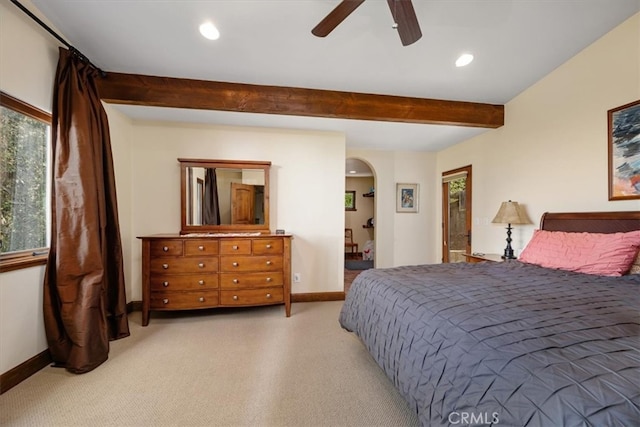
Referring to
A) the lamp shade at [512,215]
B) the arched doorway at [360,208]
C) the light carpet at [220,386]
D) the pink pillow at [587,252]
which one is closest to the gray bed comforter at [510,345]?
the pink pillow at [587,252]

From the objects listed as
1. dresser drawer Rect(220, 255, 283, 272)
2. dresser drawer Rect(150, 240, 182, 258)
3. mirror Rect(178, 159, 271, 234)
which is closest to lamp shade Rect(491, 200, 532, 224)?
dresser drawer Rect(220, 255, 283, 272)

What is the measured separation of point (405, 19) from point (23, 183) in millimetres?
2877

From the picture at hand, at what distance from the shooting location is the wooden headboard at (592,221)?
208 centimetres

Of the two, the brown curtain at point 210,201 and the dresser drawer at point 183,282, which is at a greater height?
the brown curtain at point 210,201

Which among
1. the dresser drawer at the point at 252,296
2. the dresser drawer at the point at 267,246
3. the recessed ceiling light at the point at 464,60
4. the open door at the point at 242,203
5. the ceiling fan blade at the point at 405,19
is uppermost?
the recessed ceiling light at the point at 464,60

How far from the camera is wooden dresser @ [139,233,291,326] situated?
9.13 ft

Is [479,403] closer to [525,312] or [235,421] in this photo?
[525,312]

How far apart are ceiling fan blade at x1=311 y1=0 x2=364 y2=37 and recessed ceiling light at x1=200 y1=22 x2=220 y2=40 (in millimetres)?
890

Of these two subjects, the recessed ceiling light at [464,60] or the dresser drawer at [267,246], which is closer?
the recessed ceiling light at [464,60]

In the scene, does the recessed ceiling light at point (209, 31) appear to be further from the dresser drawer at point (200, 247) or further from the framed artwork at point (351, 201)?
the framed artwork at point (351, 201)

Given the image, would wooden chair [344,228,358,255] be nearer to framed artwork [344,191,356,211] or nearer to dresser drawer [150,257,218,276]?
framed artwork [344,191,356,211]

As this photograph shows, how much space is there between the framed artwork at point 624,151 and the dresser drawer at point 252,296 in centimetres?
328

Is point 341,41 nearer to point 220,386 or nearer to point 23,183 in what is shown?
point 23,183

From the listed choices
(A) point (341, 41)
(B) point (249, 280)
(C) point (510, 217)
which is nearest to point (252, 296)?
(B) point (249, 280)
